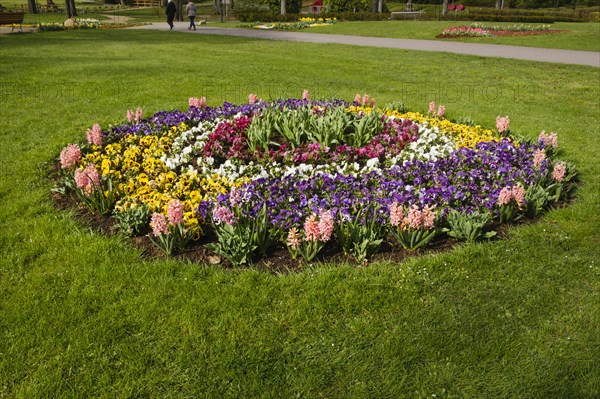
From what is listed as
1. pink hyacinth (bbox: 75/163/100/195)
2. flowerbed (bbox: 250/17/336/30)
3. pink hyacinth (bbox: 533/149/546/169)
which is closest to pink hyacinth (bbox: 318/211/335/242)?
pink hyacinth (bbox: 75/163/100/195)

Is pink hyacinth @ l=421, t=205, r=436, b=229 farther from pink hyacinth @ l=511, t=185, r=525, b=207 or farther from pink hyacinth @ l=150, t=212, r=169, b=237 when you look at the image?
pink hyacinth @ l=150, t=212, r=169, b=237

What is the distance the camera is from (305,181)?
4.91 metres

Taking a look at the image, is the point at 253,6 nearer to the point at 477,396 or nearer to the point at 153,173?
the point at 153,173

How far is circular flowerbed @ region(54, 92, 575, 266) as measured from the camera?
4117mm

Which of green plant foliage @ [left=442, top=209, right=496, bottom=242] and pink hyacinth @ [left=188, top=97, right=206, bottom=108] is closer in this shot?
green plant foliage @ [left=442, top=209, right=496, bottom=242]

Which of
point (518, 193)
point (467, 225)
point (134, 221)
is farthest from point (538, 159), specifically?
point (134, 221)

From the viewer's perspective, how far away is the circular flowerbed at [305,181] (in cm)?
412

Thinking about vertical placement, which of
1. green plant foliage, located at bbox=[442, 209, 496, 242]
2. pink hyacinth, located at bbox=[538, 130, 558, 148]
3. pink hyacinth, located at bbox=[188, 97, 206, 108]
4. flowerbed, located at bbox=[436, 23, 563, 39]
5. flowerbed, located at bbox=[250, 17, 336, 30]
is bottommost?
green plant foliage, located at bbox=[442, 209, 496, 242]

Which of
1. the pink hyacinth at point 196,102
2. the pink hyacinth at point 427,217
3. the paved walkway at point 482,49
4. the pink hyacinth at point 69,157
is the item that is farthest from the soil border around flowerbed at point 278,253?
the paved walkway at point 482,49

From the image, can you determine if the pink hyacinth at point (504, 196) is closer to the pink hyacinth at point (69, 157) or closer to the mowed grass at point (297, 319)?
the mowed grass at point (297, 319)

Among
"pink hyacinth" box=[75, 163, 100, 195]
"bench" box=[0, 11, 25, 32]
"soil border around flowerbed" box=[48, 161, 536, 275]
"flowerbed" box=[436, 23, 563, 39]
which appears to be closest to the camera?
"soil border around flowerbed" box=[48, 161, 536, 275]

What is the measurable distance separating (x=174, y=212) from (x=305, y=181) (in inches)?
58.9

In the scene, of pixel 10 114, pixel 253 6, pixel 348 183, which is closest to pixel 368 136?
pixel 348 183

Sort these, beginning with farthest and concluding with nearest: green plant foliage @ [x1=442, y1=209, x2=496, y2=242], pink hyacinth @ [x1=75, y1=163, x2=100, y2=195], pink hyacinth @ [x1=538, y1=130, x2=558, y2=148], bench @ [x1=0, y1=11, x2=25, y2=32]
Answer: bench @ [x1=0, y1=11, x2=25, y2=32]
pink hyacinth @ [x1=538, y1=130, x2=558, y2=148]
pink hyacinth @ [x1=75, y1=163, x2=100, y2=195]
green plant foliage @ [x1=442, y1=209, x2=496, y2=242]
